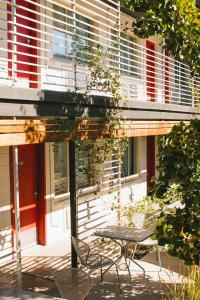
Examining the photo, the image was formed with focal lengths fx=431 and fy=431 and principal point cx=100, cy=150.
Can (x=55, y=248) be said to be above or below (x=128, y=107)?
below

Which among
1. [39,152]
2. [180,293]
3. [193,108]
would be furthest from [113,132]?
[193,108]

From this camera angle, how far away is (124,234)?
8.23 metres

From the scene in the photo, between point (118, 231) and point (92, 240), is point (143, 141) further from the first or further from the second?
point (118, 231)

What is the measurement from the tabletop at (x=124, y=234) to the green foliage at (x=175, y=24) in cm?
346

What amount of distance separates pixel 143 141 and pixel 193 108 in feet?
8.04

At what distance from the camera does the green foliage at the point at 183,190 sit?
5141 millimetres

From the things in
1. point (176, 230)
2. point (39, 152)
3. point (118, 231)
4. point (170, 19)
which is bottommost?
point (118, 231)

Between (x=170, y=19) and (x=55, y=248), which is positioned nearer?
(x=170, y=19)

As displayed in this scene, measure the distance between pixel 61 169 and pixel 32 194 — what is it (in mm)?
1253

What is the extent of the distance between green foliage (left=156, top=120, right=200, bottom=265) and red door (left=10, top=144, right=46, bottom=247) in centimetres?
547

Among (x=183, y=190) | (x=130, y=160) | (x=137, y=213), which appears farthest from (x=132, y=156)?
(x=183, y=190)

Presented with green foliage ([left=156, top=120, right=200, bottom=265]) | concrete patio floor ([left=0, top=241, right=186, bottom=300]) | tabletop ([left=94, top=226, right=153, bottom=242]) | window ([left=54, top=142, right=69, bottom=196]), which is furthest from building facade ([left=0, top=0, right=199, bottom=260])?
green foliage ([left=156, top=120, right=200, bottom=265])

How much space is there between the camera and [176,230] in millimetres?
5191

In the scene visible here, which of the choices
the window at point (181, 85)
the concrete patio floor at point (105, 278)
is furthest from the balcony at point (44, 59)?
the concrete patio floor at point (105, 278)
